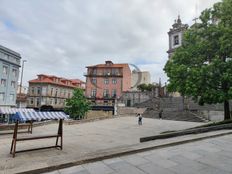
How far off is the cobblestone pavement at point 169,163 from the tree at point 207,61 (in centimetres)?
623

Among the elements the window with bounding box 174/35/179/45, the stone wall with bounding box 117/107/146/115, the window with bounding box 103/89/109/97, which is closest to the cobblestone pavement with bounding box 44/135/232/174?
the stone wall with bounding box 117/107/146/115

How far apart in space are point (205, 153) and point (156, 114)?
1083 inches

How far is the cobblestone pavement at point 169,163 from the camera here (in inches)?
177

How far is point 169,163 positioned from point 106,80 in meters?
48.1

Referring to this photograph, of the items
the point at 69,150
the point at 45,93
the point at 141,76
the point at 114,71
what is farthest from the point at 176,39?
the point at 69,150

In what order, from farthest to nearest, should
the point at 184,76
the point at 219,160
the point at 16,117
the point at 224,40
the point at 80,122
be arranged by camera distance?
1. the point at 80,122
2. the point at 184,76
3. the point at 224,40
4. the point at 16,117
5. the point at 219,160

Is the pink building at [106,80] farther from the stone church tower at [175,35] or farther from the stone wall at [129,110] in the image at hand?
the stone church tower at [175,35]

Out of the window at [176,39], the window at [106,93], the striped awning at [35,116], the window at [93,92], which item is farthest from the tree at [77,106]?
the striped awning at [35,116]

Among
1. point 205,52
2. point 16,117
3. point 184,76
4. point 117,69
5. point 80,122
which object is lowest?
point 80,122

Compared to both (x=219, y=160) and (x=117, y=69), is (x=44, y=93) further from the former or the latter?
(x=219, y=160)

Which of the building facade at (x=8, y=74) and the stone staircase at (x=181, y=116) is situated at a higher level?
the building facade at (x=8, y=74)

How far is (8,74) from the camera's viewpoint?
37719 millimetres

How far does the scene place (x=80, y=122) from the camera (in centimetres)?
2458

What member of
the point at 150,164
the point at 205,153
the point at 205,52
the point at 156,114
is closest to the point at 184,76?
the point at 205,52
